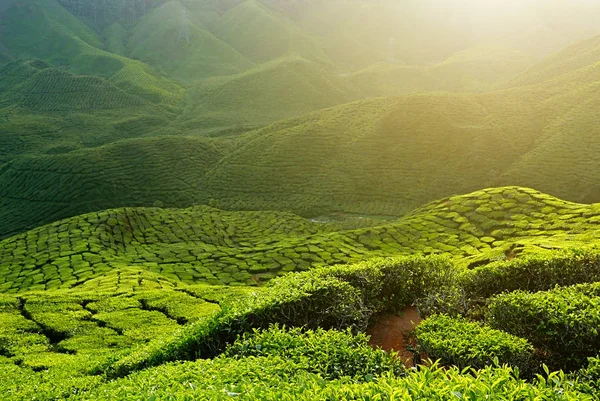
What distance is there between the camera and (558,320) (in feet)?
22.6

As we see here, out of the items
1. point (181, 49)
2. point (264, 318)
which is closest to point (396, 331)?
point (264, 318)

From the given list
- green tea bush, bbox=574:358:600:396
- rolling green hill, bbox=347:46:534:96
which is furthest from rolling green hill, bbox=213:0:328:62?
green tea bush, bbox=574:358:600:396

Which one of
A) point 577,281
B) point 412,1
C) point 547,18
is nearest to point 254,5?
point 412,1

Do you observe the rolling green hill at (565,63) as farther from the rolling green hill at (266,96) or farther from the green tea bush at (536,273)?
the green tea bush at (536,273)

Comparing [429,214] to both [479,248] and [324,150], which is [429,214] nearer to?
[479,248]

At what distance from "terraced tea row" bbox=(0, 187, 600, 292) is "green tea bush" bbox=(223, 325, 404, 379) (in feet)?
30.0

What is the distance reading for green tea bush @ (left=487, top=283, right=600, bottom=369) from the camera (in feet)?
21.7

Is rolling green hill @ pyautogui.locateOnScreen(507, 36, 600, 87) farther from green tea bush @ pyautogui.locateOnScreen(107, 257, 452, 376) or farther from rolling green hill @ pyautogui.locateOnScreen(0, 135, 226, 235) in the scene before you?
green tea bush @ pyautogui.locateOnScreen(107, 257, 452, 376)

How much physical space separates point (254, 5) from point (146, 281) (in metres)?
160

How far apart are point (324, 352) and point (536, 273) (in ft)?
19.6

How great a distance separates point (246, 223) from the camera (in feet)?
96.8

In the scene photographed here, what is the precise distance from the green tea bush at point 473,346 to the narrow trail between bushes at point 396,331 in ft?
3.04

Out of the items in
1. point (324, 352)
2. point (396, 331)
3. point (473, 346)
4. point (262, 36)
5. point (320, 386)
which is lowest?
point (396, 331)

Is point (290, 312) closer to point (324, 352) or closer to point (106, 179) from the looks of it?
point (324, 352)
